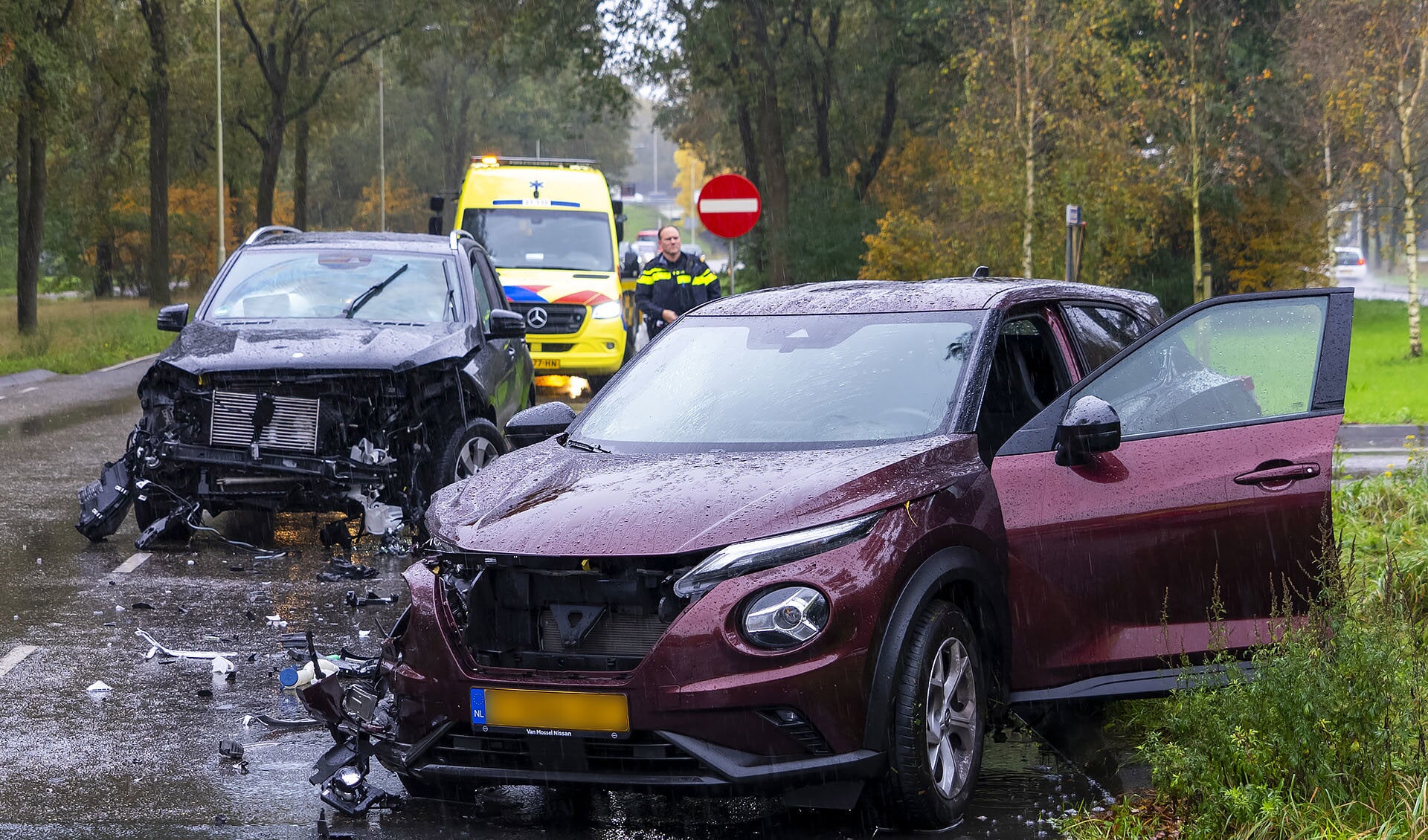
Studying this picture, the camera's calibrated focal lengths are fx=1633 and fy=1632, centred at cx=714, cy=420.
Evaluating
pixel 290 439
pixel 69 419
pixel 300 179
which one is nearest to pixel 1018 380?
pixel 290 439

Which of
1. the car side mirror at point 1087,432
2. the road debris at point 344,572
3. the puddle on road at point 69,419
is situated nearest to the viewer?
the car side mirror at point 1087,432

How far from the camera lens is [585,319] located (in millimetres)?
19984

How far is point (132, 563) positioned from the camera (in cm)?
952

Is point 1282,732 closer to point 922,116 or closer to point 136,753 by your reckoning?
point 136,753

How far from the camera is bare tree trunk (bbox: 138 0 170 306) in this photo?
4050cm

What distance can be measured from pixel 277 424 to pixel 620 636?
17.8ft

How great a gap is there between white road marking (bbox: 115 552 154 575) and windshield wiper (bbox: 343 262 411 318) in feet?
6.57

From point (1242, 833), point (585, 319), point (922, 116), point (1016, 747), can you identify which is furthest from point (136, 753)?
point (922, 116)

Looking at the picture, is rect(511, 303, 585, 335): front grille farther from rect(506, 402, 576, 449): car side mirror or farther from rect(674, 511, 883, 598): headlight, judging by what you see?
rect(674, 511, 883, 598): headlight

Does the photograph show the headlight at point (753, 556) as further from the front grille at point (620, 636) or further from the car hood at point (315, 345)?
the car hood at point (315, 345)

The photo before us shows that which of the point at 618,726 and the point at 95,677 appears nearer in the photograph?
the point at 618,726

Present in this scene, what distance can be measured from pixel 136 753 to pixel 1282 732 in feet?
12.4

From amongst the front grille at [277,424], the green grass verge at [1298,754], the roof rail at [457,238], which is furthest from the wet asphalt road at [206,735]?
the roof rail at [457,238]

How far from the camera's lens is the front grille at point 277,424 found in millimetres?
9492
